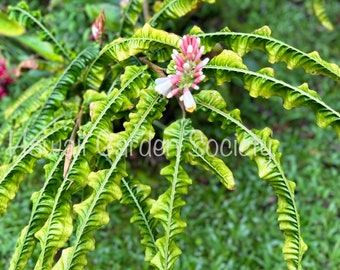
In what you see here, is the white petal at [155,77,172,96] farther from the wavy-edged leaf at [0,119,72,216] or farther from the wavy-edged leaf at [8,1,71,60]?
the wavy-edged leaf at [8,1,71,60]

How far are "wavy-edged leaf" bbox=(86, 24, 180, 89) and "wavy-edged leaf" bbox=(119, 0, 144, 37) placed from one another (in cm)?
23

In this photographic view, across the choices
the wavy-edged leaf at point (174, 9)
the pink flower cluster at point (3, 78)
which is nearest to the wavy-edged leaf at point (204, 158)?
the wavy-edged leaf at point (174, 9)

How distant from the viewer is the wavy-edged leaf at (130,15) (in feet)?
5.41

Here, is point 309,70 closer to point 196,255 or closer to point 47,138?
point 47,138

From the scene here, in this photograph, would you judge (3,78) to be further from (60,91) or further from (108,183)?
(108,183)

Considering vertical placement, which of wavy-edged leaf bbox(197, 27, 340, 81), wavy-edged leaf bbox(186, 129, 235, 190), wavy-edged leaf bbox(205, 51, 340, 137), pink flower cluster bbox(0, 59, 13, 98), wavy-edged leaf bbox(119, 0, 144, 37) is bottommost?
wavy-edged leaf bbox(186, 129, 235, 190)

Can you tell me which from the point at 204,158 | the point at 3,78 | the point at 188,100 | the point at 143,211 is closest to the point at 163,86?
the point at 188,100

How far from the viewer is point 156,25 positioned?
157 cm

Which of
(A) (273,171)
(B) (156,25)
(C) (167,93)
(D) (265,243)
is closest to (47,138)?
(C) (167,93)

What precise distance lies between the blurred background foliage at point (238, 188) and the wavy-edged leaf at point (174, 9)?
367 millimetres

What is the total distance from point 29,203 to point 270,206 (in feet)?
3.36

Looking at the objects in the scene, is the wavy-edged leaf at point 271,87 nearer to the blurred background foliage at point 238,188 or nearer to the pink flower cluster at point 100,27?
the pink flower cluster at point 100,27

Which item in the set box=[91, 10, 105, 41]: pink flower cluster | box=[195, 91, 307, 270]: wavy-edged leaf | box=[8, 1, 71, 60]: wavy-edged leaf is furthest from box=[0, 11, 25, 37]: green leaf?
box=[195, 91, 307, 270]: wavy-edged leaf

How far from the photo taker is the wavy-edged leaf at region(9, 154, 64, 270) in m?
1.23
